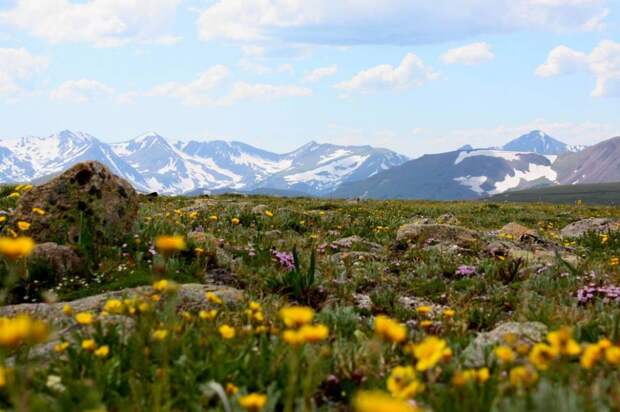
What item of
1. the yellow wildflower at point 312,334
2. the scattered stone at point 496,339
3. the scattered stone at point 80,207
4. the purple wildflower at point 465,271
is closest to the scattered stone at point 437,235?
the purple wildflower at point 465,271

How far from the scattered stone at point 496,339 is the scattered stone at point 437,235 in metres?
6.80

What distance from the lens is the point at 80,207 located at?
888 centimetres

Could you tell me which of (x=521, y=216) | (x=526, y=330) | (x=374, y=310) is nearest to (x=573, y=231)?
(x=521, y=216)

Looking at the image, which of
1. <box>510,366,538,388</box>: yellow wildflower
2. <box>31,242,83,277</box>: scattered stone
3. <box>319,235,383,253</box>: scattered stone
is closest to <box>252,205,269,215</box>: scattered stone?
<box>319,235,383,253</box>: scattered stone

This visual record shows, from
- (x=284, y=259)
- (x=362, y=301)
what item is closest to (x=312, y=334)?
(x=362, y=301)

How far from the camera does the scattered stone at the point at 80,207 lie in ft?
28.1

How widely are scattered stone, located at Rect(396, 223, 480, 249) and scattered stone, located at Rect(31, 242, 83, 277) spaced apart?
270 inches

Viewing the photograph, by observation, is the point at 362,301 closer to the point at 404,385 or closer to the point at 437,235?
the point at 404,385

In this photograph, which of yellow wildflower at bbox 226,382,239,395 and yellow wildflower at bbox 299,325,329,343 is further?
yellow wildflower at bbox 226,382,239,395

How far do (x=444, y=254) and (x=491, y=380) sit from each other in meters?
7.33

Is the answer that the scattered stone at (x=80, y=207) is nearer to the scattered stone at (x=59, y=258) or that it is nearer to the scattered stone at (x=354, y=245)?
the scattered stone at (x=59, y=258)

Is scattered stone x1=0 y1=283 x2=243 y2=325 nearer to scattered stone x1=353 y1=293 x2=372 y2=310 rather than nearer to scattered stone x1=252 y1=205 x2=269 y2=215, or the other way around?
scattered stone x1=353 y1=293 x2=372 y2=310

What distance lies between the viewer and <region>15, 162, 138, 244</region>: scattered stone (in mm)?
8562

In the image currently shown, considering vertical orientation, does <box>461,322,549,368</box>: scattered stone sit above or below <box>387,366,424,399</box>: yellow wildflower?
below
